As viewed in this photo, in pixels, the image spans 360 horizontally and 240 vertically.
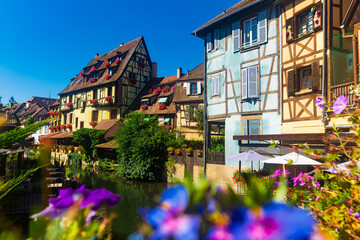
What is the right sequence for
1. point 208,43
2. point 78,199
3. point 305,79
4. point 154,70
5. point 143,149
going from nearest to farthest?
point 78,199 → point 305,79 → point 208,43 → point 143,149 → point 154,70

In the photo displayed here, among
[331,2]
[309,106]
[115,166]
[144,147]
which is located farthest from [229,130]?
[115,166]

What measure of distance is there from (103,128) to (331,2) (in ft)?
74.6

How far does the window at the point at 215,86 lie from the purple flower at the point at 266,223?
1489cm

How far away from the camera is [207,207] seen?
0.52 metres

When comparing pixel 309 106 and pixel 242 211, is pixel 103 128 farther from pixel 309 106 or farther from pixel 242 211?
pixel 242 211

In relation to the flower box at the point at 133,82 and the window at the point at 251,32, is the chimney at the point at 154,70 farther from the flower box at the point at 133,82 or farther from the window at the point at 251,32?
the window at the point at 251,32

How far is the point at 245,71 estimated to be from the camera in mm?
13711

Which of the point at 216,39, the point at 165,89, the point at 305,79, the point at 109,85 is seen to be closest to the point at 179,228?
the point at 305,79

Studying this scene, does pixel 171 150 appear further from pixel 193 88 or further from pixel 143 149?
pixel 193 88

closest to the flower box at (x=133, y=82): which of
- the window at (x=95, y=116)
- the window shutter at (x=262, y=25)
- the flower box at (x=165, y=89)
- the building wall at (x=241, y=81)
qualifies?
the flower box at (x=165, y=89)

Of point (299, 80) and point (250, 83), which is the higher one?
point (250, 83)

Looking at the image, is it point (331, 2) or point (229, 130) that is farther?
point (229, 130)

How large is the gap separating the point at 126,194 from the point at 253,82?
31.4 feet

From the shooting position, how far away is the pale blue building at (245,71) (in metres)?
12.5
